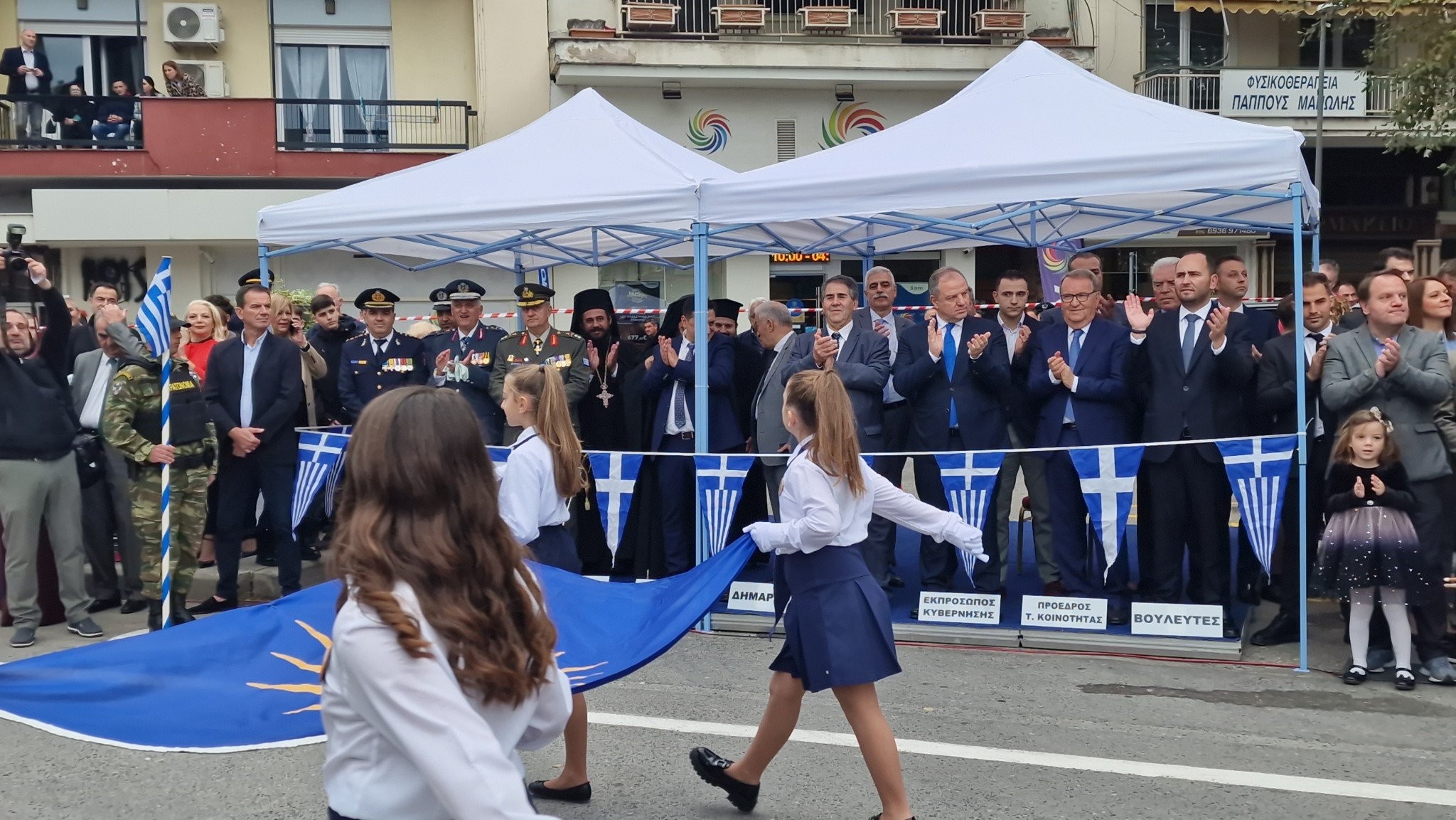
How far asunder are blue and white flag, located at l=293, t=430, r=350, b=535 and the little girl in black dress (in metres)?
6.27

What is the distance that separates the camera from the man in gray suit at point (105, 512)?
8.95 metres

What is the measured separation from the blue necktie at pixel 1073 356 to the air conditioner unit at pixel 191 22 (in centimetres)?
1922

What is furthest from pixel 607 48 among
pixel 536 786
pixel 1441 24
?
pixel 536 786

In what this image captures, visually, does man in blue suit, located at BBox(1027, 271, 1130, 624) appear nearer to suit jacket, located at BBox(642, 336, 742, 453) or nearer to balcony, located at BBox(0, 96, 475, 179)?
suit jacket, located at BBox(642, 336, 742, 453)

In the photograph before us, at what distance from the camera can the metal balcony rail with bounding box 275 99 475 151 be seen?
23188mm

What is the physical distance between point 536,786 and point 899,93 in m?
20.2

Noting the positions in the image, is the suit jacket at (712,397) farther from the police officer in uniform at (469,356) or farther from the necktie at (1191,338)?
the necktie at (1191,338)

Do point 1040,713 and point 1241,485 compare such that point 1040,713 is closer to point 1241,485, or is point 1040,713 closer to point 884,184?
point 1241,485

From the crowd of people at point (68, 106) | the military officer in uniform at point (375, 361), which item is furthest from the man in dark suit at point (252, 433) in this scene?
the crowd of people at point (68, 106)

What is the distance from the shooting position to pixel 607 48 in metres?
22.2

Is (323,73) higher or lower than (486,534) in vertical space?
higher

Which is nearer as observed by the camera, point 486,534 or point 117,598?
point 486,534

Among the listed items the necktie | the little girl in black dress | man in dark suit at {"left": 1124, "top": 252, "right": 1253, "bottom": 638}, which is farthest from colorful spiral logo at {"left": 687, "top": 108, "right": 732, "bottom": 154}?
the little girl in black dress

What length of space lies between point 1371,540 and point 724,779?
387 cm
